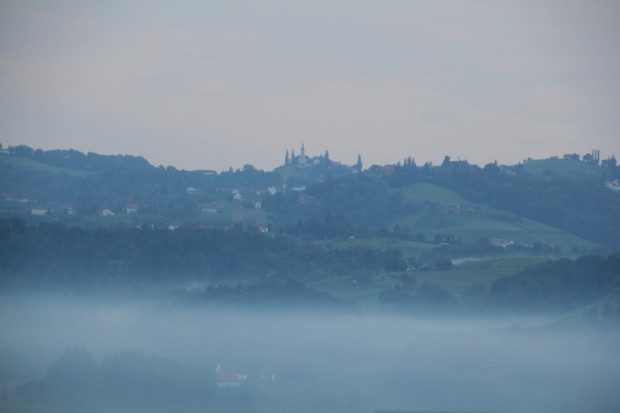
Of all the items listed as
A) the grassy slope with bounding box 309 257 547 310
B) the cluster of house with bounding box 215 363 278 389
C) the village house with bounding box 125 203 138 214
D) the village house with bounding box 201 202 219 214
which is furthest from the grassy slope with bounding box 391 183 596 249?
the cluster of house with bounding box 215 363 278 389

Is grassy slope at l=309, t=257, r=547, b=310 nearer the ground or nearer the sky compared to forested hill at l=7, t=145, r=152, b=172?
nearer the ground

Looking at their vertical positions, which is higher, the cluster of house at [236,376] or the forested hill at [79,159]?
the forested hill at [79,159]

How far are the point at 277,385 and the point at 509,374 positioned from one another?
20.1 ft


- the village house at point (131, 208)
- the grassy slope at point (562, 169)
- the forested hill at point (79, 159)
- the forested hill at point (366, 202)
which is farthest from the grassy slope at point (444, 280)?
the forested hill at point (79, 159)

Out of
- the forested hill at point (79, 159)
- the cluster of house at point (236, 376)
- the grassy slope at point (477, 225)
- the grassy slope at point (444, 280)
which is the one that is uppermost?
the forested hill at point (79, 159)

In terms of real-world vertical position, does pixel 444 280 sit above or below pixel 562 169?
below

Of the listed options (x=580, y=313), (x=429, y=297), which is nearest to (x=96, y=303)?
(x=429, y=297)

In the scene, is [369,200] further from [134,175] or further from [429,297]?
[429,297]

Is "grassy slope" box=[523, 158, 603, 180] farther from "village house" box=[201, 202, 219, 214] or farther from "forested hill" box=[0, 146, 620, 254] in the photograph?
"village house" box=[201, 202, 219, 214]

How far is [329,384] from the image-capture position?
34594mm

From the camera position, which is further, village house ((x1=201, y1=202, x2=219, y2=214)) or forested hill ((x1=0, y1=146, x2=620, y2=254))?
village house ((x1=201, y1=202, x2=219, y2=214))

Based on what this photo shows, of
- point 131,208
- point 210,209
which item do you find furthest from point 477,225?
point 131,208

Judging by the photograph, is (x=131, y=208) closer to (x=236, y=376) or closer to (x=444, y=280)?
(x=444, y=280)

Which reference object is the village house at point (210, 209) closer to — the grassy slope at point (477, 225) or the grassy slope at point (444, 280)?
the grassy slope at point (477, 225)
